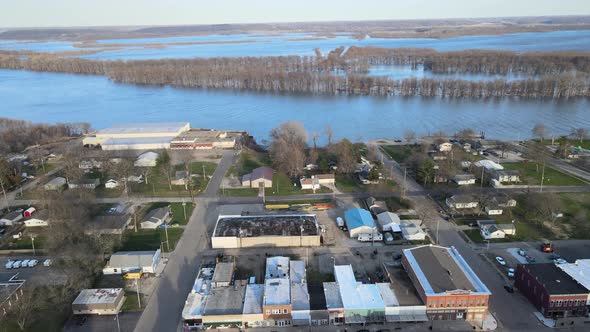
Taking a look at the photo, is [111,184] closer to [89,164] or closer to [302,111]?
[89,164]

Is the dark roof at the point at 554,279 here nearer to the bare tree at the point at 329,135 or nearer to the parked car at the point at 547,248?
the parked car at the point at 547,248

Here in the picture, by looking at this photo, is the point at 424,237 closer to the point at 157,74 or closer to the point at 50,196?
the point at 50,196

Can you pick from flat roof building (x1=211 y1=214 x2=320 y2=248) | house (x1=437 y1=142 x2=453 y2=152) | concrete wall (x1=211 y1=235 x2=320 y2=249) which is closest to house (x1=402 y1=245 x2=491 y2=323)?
concrete wall (x1=211 y1=235 x2=320 y2=249)

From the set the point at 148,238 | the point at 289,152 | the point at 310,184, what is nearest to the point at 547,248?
the point at 310,184

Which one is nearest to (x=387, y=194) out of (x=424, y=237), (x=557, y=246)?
(x=424, y=237)

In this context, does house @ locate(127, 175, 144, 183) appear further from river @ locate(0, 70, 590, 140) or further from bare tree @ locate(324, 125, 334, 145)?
river @ locate(0, 70, 590, 140)
